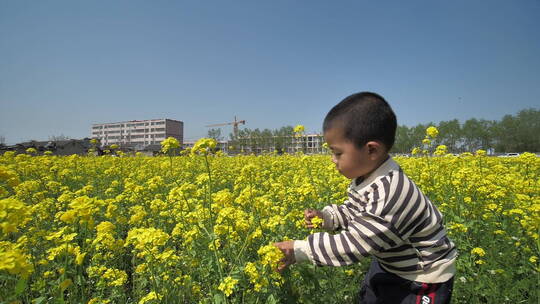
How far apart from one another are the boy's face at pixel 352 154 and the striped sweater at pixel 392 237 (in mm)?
91

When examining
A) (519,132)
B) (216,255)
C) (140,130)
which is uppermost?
(140,130)

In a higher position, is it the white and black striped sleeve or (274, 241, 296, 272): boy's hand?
→ the white and black striped sleeve

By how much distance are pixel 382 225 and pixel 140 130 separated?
14439 cm

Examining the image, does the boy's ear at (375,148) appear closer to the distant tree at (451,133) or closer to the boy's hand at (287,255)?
the boy's hand at (287,255)

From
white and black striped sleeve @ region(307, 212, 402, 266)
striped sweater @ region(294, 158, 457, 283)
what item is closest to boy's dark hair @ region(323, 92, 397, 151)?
striped sweater @ region(294, 158, 457, 283)

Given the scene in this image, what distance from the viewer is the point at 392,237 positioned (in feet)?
4.63

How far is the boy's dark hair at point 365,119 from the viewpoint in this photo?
59.7 inches

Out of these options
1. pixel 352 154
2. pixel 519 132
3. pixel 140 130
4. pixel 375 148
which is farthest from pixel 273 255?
pixel 140 130

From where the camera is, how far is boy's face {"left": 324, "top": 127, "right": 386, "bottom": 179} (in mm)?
1562

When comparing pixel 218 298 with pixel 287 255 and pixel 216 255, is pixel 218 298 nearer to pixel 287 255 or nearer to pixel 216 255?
pixel 216 255

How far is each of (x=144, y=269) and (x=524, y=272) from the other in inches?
137

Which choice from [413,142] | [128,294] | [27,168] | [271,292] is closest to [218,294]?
[271,292]

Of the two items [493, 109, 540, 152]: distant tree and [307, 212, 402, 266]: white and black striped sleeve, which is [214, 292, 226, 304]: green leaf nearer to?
[307, 212, 402, 266]: white and black striped sleeve

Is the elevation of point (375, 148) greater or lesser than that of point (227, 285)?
greater
